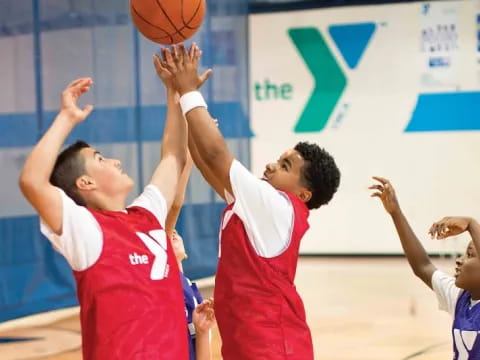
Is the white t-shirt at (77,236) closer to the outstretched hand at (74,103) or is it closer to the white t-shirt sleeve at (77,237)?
the white t-shirt sleeve at (77,237)

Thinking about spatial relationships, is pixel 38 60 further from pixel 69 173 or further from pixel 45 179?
pixel 45 179

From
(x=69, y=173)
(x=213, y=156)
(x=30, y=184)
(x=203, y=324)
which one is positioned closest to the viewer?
(x=30, y=184)

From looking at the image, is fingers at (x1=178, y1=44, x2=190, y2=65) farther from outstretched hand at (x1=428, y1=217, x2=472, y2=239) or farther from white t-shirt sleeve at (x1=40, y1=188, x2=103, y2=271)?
outstretched hand at (x1=428, y1=217, x2=472, y2=239)

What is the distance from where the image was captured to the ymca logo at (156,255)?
6.98ft

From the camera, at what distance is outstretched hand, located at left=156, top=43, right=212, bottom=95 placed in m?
2.40

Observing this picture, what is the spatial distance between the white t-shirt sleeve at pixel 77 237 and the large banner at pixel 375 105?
8190 mm

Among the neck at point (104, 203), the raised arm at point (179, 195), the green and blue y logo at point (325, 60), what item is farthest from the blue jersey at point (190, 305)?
the green and blue y logo at point (325, 60)

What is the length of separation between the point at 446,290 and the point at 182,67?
55.5 inches

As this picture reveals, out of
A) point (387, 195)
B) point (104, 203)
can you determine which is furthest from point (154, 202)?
point (387, 195)

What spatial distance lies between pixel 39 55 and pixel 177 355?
16.1 ft

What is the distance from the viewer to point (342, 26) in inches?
402

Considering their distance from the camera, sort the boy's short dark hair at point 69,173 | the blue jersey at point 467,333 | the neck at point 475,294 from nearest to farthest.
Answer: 1. the boy's short dark hair at point 69,173
2. the blue jersey at point 467,333
3. the neck at point 475,294

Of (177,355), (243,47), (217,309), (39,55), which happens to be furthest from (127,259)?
(243,47)

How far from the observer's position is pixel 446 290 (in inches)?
122
